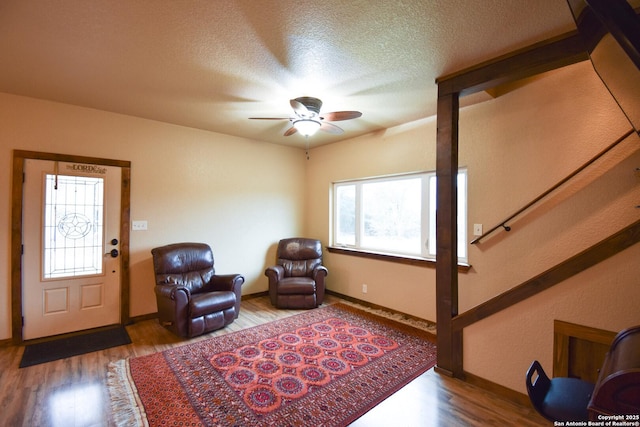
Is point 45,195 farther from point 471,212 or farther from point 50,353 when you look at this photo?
point 471,212

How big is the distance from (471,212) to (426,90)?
1.34m

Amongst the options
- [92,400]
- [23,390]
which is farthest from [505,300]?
[23,390]

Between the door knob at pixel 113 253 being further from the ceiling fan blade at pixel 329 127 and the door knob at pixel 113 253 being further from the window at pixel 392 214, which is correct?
the window at pixel 392 214

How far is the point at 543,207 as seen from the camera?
2404 millimetres

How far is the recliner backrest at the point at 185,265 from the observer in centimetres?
354

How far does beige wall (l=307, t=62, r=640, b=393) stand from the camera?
6.43 feet

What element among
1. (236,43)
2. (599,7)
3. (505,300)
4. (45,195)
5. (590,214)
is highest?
(236,43)

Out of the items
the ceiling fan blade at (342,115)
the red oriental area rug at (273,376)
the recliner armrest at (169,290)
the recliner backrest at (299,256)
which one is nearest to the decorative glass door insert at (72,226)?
the recliner armrest at (169,290)

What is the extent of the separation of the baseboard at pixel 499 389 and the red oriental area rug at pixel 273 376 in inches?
15.1

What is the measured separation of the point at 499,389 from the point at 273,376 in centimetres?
184

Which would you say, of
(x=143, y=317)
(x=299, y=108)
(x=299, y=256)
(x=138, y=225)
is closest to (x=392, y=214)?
(x=299, y=256)

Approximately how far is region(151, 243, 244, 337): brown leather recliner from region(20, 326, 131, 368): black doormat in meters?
0.49

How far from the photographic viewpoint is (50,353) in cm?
284

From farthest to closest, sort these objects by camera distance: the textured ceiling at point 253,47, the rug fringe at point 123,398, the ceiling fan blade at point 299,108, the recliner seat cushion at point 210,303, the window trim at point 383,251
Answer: the window trim at point 383,251
the recliner seat cushion at point 210,303
the ceiling fan blade at point 299,108
the rug fringe at point 123,398
the textured ceiling at point 253,47
